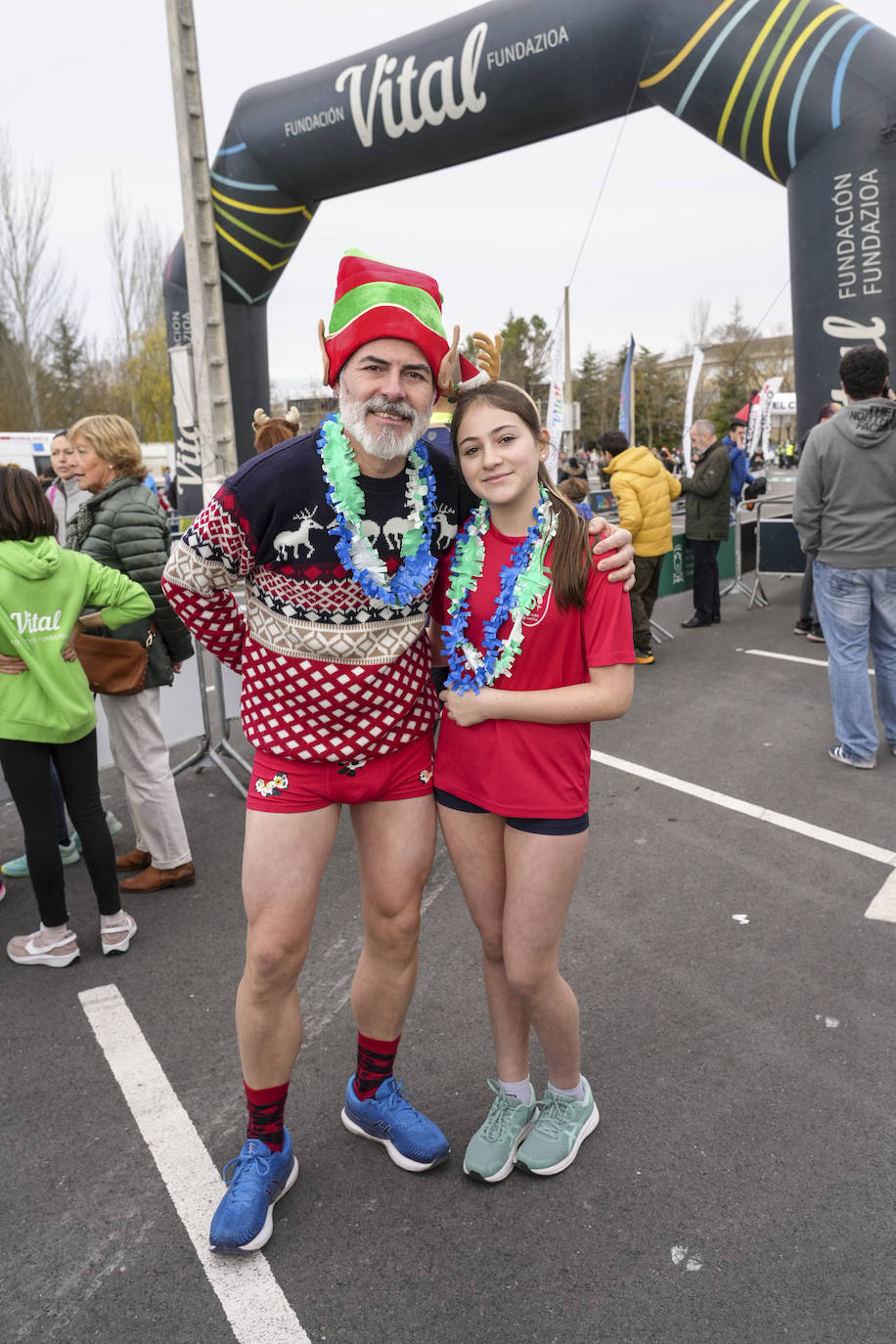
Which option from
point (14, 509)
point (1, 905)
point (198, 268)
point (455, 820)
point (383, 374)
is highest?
point (198, 268)

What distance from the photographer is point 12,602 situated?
10.3 feet

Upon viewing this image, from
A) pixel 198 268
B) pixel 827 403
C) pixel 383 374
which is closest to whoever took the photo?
pixel 383 374

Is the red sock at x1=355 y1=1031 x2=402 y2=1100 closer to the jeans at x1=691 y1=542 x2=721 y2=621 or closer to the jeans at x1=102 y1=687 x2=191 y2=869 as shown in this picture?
the jeans at x1=102 y1=687 x2=191 y2=869

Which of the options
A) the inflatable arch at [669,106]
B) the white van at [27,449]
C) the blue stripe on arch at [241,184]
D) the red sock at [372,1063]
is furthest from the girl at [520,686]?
the white van at [27,449]

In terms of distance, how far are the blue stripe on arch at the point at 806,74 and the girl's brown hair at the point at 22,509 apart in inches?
268

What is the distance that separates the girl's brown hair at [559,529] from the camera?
1.96m

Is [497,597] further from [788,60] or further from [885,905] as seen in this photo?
[788,60]

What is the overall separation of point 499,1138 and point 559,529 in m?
1.47

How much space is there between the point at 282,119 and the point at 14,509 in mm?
8559

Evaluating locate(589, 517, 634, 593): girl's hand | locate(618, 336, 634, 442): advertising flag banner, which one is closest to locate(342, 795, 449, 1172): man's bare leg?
locate(589, 517, 634, 593): girl's hand

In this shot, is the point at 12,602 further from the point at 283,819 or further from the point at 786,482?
the point at 786,482

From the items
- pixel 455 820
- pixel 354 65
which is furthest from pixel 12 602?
pixel 354 65

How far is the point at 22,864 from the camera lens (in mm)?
4090

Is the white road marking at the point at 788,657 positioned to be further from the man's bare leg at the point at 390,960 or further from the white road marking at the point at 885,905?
the man's bare leg at the point at 390,960
